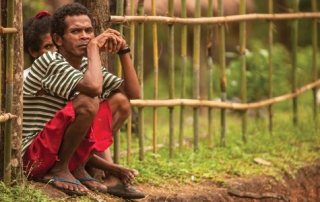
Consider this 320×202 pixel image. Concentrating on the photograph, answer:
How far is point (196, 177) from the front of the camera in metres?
5.15

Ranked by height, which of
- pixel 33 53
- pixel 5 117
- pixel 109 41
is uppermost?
pixel 109 41

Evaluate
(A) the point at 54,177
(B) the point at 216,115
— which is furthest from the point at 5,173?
(B) the point at 216,115

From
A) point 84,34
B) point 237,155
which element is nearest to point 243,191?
point 237,155

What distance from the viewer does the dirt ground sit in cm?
459

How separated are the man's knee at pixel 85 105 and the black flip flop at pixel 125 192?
0.56 m

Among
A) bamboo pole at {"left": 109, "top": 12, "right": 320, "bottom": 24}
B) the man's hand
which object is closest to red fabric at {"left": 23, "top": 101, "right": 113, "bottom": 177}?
the man's hand

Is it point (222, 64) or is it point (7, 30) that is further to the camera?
point (222, 64)

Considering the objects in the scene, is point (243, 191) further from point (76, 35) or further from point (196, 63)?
point (76, 35)

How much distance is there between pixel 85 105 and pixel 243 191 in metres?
1.54

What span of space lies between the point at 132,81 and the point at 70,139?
0.57 metres

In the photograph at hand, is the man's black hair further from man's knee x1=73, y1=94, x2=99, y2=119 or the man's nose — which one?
man's knee x1=73, y1=94, x2=99, y2=119

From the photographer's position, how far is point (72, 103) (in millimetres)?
4059

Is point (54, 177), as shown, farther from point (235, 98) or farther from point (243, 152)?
point (235, 98)

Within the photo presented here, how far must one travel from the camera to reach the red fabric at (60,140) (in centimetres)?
407
